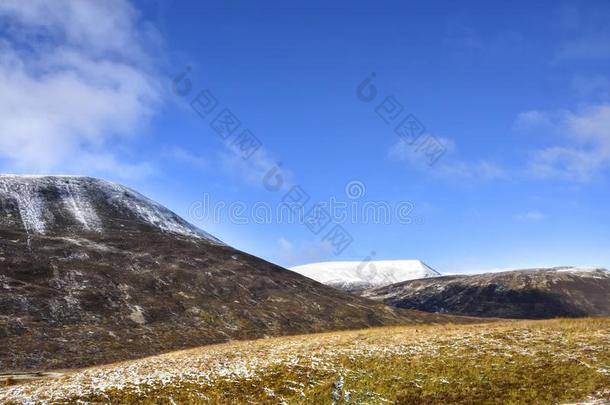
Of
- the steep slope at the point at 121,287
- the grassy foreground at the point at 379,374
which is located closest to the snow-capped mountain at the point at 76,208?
the steep slope at the point at 121,287

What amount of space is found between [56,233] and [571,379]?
10975cm

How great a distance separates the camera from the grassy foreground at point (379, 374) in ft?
77.8

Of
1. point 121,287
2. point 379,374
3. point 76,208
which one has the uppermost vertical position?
point 76,208

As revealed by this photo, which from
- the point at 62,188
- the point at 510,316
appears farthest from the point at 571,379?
the point at 510,316

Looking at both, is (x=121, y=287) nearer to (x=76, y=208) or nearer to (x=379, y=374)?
(x=76, y=208)

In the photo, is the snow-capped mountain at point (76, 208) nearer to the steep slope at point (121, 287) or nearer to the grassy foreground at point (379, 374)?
the steep slope at point (121, 287)

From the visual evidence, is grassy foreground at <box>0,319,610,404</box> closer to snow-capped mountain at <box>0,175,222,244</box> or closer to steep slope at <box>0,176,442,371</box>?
steep slope at <box>0,176,442,371</box>

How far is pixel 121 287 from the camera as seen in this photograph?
89188 millimetres

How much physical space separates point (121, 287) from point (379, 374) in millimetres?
74336

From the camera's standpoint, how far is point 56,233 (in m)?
108

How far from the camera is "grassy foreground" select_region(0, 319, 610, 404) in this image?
934 inches

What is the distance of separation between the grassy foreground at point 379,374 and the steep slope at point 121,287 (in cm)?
3435

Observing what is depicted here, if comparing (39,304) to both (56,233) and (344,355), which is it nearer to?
(56,233)

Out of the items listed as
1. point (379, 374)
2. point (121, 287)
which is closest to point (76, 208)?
point (121, 287)
